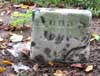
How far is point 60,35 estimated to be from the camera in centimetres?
374

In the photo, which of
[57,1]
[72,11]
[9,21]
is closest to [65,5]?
[57,1]

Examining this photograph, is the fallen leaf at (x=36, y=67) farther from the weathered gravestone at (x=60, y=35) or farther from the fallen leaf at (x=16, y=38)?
the fallen leaf at (x=16, y=38)

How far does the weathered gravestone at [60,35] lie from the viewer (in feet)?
12.0

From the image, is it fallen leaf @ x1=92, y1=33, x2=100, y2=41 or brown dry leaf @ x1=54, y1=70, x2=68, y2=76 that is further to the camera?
fallen leaf @ x1=92, y1=33, x2=100, y2=41

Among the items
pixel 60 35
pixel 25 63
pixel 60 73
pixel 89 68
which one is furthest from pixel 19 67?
pixel 89 68

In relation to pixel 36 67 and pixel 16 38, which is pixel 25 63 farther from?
pixel 16 38

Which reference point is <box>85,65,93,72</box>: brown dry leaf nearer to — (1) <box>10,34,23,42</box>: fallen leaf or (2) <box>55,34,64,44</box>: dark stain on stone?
(2) <box>55,34,64,44</box>: dark stain on stone

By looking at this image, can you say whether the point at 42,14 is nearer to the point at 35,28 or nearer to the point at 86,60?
the point at 35,28

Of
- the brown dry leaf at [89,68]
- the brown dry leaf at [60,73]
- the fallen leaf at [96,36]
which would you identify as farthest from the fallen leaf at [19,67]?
the fallen leaf at [96,36]

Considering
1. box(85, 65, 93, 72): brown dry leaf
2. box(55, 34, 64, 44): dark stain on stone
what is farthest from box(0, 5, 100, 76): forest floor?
box(55, 34, 64, 44): dark stain on stone

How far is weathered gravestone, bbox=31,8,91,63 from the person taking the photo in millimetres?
3671

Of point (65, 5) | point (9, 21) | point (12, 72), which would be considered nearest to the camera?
point (12, 72)

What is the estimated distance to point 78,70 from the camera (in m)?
3.70

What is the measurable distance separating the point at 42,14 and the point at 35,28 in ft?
0.53
